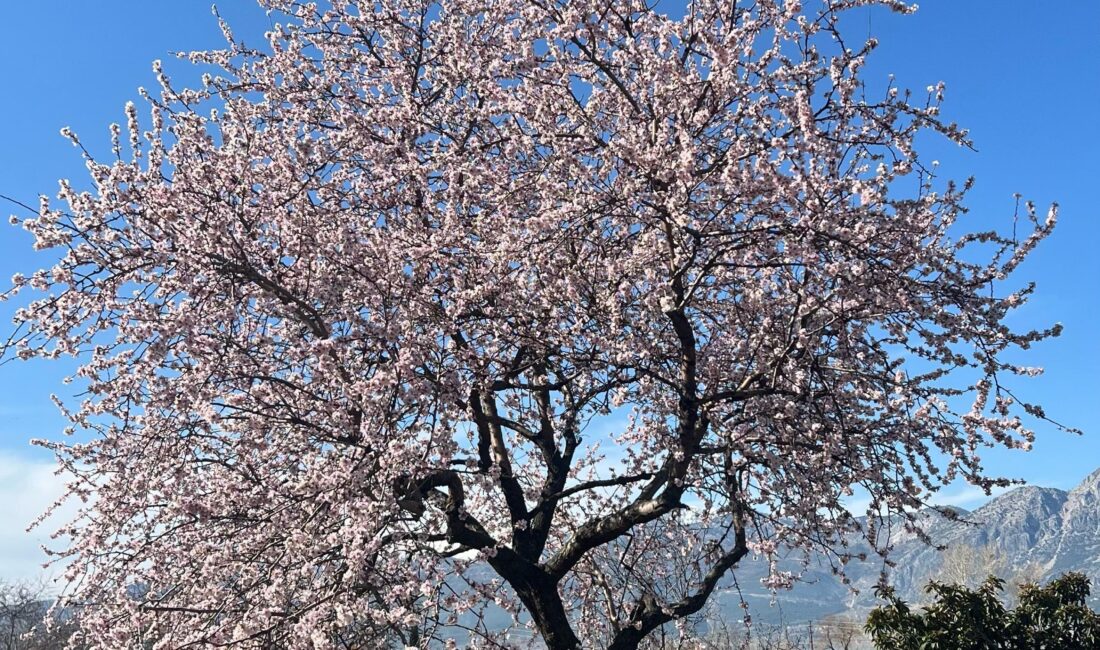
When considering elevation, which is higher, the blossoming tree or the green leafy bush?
the blossoming tree

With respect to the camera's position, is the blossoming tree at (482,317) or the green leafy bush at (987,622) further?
the green leafy bush at (987,622)

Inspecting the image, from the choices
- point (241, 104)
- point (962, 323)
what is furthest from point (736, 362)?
point (241, 104)

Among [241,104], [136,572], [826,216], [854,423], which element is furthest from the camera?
[241,104]

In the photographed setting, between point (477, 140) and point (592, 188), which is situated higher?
point (477, 140)

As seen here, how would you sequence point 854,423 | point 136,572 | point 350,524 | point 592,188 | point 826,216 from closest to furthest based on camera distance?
point 826,216, point 350,524, point 592,188, point 136,572, point 854,423

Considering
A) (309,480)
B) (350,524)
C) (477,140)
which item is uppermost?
(477,140)

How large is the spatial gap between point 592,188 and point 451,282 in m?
1.91

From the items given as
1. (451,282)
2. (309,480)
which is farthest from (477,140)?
(309,480)

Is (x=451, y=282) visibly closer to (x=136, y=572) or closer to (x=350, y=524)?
(x=350, y=524)

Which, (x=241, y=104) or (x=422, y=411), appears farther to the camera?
(x=241, y=104)

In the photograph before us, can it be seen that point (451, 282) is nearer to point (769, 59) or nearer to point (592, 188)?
point (592, 188)

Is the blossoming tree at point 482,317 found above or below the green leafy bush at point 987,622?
above

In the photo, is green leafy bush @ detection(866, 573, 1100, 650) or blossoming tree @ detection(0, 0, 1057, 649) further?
green leafy bush @ detection(866, 573, 1100, 650)

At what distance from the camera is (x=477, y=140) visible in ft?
27.7
